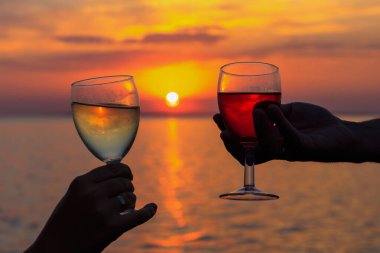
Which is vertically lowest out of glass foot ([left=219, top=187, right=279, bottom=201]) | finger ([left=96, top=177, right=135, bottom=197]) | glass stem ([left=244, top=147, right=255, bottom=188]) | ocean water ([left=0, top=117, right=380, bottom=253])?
ocean water ([left=0, top=117, right=380, bottom=253])

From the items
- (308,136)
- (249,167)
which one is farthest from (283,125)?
(249,167)

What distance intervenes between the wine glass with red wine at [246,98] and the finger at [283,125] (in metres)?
0.18

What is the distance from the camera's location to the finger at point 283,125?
3.86m

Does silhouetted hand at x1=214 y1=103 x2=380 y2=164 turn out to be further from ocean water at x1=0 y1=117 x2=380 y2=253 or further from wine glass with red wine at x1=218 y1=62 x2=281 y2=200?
ocean water at x1=0 y1=117 x2=380 y2=253

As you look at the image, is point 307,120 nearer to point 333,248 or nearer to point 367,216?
point 333,248

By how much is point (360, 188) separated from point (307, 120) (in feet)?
259

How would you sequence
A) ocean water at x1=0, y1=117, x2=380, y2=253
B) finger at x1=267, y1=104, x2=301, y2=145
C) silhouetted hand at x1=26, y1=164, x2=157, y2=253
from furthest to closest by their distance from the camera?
ocean water at x1=0, y1=117, x2=380, y2=253
finger at x1=267, y1=104, x2=301, y2=145
silhouetted hand at x1=26, y1=164, x2=157, y2=253

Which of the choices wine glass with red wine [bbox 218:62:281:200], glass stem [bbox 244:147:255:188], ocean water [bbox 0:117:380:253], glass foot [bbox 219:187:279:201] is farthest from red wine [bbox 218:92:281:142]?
ocean water [bbox 0:117:380:253]

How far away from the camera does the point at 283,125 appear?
3.87 meters

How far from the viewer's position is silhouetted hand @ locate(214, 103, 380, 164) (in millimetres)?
3959

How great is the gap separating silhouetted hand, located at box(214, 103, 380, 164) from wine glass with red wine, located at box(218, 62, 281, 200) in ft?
0.29

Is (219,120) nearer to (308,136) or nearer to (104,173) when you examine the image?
(308,136)

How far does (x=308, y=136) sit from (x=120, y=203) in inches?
52.3

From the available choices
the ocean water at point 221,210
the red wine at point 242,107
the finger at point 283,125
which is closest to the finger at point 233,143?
the red wine at point 242,107
